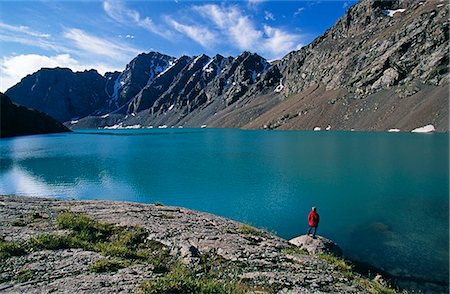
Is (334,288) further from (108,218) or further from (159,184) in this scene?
(159,184)

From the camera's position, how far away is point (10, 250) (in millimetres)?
12664

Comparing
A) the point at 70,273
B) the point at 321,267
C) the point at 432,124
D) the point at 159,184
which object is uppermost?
the point at 432,124

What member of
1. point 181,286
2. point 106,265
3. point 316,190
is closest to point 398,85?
point 316,190

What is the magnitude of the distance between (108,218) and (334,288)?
14.8 meters

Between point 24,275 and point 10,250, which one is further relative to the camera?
point 10,250

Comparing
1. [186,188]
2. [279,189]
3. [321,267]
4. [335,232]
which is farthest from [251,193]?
[321,267]

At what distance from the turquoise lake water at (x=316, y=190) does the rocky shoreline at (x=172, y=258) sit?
28.1 feet

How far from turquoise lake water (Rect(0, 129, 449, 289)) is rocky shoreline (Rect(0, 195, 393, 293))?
856 cm

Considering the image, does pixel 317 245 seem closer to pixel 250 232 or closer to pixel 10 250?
pixel 250 232

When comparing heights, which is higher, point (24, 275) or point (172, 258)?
point (24, 275)

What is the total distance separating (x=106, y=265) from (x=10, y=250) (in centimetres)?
434

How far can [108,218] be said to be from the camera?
66.7 ft

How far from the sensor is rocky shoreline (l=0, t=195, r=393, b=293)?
35.3 feet

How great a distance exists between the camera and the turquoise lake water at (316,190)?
77.1 feet
